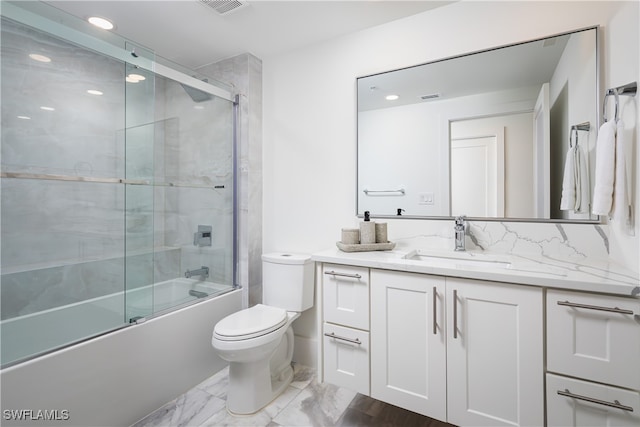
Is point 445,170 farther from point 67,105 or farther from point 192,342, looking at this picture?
point 67,105

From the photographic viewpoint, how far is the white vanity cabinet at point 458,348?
1.17 metres

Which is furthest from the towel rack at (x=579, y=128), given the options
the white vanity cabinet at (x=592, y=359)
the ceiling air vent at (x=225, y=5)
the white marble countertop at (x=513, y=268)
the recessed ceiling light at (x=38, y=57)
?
the recessed ceiling light at (x=38, y=57)

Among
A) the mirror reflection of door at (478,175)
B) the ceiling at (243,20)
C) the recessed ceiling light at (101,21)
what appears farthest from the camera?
the recessed ceiling light at (101,21)

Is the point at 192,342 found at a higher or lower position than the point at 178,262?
lower

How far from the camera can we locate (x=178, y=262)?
7.39ft

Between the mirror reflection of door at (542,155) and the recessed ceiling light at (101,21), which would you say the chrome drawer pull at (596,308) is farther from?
the recessed ceiling light at (101,21)

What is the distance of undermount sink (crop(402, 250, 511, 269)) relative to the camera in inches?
58.4

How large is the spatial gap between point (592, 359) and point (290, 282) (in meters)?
1.49

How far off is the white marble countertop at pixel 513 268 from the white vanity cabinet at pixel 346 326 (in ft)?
0.28

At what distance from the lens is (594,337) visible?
1071mm

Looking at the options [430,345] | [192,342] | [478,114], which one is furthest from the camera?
[192,342]

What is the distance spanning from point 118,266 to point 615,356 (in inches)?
93.0

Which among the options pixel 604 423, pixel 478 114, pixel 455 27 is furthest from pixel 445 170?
pixel 604 423

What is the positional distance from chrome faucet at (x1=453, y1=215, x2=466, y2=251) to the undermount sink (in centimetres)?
5
